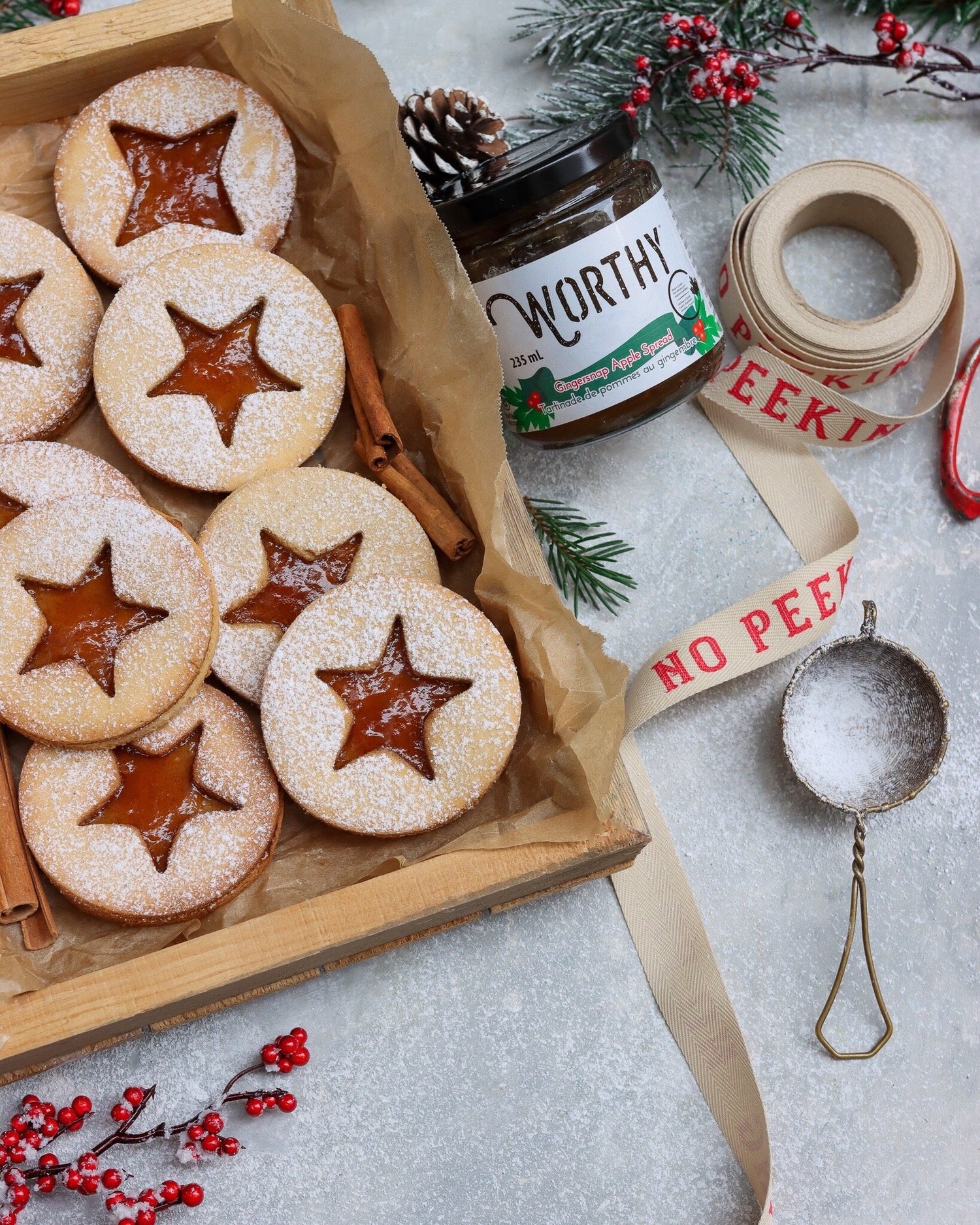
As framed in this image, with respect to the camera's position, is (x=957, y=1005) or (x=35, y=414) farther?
(x=957, y=1005)

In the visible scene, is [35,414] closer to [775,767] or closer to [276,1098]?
[276,1098]

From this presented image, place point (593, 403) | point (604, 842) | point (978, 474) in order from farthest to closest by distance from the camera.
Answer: point (978, 474)
point (593, 403)
point (604, 842)

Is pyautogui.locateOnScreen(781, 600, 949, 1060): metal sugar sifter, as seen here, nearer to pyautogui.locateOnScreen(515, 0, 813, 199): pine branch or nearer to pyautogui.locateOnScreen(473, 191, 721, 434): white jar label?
pyautogui.locateOnScreen(473, 191, 721, 434): white jar label

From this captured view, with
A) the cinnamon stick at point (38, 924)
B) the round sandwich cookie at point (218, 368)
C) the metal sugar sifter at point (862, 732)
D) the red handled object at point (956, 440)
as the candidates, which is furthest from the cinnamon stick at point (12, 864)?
the red handled object at point (956, 440)

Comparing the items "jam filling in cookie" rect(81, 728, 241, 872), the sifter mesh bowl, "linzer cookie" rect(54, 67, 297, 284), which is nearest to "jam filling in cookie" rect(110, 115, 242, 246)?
"linzer cookie" rect(54, 67, 297, 284)

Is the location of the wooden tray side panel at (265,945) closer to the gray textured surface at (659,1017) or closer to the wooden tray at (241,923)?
the wooden tray at (241,923)

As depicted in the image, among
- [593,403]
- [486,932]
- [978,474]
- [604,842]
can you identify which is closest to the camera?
[604,842]

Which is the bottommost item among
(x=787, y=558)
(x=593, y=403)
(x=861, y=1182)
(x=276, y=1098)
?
(x=861, y=1182)

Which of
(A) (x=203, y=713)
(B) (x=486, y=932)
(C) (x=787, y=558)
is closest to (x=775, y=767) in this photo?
(C) (x=787, y=558)
